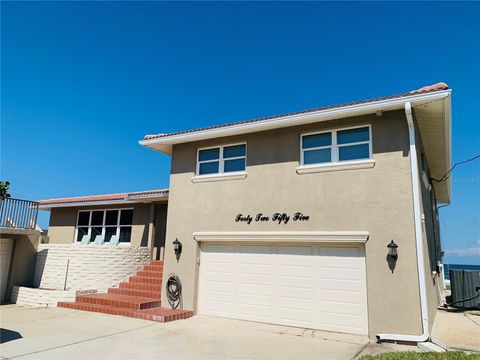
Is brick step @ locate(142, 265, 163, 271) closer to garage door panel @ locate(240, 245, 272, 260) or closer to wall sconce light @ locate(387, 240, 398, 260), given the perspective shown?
garage door panel @ locate(240, 245, 272, 260)

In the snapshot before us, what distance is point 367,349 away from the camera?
805cm

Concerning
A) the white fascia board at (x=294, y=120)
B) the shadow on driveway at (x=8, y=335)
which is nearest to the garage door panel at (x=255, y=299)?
the white fascia board at (x=294, y=120)

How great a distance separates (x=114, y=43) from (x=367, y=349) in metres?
14.2

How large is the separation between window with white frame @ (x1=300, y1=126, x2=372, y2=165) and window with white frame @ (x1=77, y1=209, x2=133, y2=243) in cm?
1099

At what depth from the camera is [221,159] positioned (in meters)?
Answer: 12.5

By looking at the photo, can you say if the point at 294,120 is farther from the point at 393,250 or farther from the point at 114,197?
the point at 114,197

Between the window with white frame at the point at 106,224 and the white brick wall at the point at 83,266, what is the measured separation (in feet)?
9.29

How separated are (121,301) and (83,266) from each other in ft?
11.5

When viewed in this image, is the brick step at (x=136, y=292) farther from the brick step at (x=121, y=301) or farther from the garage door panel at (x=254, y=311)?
the garage door panel at (x=254, y=311)

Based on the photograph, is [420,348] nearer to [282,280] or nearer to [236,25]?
[282,280]

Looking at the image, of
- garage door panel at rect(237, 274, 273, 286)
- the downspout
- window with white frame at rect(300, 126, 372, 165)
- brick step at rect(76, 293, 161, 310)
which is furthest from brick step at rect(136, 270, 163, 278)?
the downspout

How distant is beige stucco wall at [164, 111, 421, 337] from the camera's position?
8883 millimetres

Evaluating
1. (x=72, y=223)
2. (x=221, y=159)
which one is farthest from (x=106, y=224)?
(x=221, y=159)

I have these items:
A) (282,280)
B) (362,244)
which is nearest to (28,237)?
(282,280)
